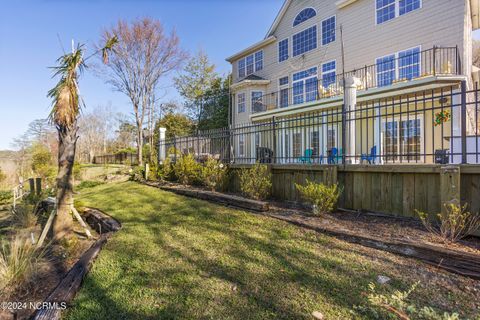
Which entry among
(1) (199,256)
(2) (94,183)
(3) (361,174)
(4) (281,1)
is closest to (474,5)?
(4) (281,1)

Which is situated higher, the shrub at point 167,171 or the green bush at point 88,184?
the shrub at point 167,171

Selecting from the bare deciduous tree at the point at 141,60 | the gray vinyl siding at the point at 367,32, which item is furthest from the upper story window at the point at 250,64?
the bare deciduous tree at the point at 141,60

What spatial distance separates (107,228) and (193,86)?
24.2 m

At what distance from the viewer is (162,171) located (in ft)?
34.0

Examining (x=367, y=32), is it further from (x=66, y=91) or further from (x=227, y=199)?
(x=66, y=91)

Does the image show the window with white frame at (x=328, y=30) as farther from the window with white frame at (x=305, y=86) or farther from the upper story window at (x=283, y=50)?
the upper story window at (x=283, y=50)

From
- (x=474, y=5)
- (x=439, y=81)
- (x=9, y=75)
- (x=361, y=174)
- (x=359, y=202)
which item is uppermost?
(x=474, y=5)

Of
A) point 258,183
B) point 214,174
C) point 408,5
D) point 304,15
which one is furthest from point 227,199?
point 304,15

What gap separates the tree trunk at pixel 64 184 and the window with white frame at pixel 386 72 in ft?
38.9

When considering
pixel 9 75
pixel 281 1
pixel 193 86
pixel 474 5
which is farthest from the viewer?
pixel 193 86

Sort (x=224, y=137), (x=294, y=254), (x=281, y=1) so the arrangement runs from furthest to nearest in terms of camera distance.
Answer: (x=281, y=1)
(x=224, y=137)
(x=294, y=254)

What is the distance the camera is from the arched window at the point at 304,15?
589 inches

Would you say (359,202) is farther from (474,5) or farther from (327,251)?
(474,5)

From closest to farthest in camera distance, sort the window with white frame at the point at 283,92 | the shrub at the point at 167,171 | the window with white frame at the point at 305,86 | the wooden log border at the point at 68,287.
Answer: the wooden log border at the point at 68,287 < the shrub at the point at 167,171 < the window with white frame at the point at 305,86 < the window with white frame at the point at 283,92
